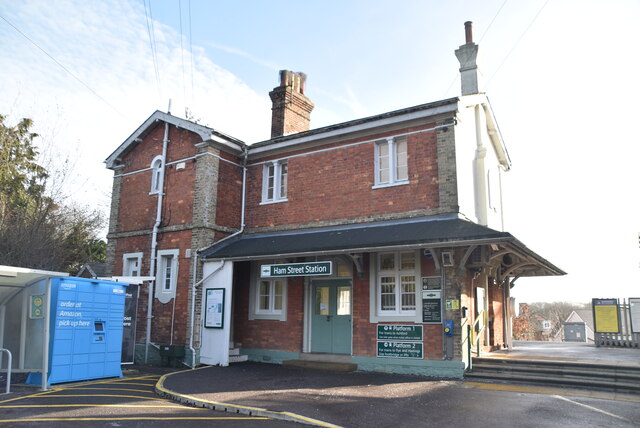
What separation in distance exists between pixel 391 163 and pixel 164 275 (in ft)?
25.0

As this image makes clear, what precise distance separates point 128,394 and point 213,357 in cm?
428

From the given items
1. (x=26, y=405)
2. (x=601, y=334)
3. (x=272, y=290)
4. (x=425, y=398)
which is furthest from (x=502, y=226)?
(x=26, y=405)

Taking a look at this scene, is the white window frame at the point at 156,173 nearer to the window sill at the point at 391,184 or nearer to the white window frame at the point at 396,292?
the window sill at the point at 391,184

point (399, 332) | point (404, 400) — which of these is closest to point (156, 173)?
point (399, 332)

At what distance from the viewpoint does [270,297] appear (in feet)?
48.1

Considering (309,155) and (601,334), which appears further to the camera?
(601,334)

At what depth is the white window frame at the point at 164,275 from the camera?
14.9m

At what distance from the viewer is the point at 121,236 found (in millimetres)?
16828

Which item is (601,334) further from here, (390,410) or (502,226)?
(390,410)

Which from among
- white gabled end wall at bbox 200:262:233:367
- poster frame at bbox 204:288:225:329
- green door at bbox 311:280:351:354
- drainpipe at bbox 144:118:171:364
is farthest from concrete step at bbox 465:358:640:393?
drainpipe at bbox 144:118:171:364

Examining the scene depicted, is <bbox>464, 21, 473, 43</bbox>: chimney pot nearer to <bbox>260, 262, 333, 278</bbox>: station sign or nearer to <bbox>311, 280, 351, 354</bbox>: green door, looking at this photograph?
<bbox>311, 280, 351, 354</bbox>: green door

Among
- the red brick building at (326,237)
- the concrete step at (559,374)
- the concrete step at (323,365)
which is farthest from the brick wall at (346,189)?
the concrete step at (559,374)

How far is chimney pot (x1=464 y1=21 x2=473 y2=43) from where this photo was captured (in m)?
14.8

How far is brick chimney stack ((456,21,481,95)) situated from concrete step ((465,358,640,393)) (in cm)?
748
